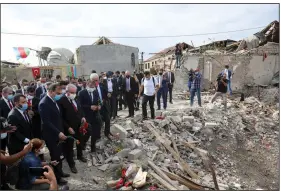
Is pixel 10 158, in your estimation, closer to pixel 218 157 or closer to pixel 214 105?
pixel 218 157

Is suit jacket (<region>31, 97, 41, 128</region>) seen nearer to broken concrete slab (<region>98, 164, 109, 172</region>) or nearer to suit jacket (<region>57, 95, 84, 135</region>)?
suit jacket (<region>57, 95, 84, 135</region>)

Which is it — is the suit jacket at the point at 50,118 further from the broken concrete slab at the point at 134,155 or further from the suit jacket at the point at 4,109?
the broken concrete slab at the point at 134,155

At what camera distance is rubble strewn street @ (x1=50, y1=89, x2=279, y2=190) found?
188 inches

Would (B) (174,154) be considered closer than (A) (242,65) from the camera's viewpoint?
Yes

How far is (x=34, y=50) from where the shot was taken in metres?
23.7

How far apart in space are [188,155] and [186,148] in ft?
1.10

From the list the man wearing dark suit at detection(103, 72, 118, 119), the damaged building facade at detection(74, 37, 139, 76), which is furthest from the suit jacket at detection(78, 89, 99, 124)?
the damaged building facade at detection(74, 37, 139, 76)

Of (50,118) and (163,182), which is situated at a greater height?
(50,118)

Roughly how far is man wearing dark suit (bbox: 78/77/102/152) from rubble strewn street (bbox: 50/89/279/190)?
57 centimetres

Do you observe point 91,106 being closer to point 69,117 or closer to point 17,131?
point 69,117

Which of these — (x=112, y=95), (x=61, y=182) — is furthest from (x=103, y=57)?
(x=61, y=182)

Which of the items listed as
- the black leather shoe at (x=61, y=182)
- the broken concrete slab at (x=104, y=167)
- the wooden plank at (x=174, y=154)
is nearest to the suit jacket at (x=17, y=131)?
the black leather shoe at (x=61, y=182)

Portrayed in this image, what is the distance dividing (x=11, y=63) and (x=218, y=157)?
25.7 meters

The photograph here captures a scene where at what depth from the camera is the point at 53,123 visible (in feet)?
13.9
